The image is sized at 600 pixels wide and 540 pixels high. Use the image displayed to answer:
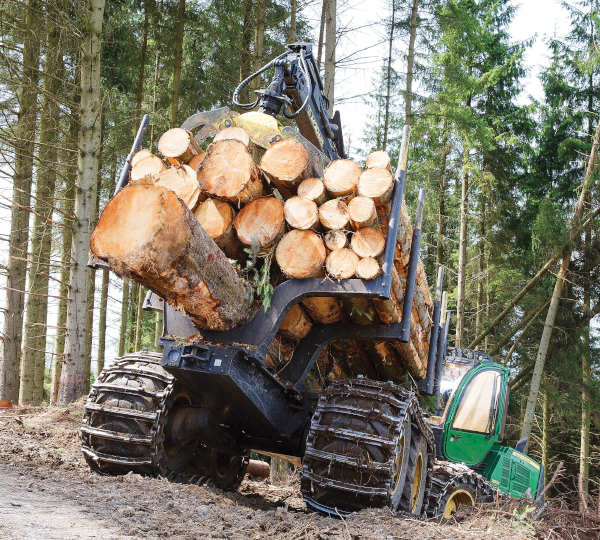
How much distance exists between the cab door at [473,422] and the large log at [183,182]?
14.4 feet

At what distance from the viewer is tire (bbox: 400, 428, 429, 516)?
13.4 ft

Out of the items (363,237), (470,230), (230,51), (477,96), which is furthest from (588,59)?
(363,237)

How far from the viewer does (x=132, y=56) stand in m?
13.6

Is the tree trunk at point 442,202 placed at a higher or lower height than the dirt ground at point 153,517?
higher

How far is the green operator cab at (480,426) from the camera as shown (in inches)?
267

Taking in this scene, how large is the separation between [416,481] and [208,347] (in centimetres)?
202

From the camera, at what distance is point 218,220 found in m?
4.00

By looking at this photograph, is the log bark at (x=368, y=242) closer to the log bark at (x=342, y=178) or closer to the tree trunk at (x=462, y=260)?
the log bark at (x=342, y=178)

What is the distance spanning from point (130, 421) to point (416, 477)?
7.44 ft

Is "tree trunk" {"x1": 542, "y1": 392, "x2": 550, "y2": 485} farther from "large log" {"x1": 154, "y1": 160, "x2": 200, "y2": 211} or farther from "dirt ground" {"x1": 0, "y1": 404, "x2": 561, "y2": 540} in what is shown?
"large log" {"x1": 154, "y1": 160, "x2": 200, "y2": 211}

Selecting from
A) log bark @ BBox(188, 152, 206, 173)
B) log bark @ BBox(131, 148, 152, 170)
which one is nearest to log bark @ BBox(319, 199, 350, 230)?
log bark @ BBox(188, 152, 206, 173)

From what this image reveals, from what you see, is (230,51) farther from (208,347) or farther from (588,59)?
(208,347)

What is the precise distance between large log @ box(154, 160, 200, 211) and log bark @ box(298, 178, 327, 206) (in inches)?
29.7

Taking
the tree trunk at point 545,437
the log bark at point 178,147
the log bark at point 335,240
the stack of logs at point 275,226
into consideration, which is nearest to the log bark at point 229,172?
the stack of logs at point 275,226
